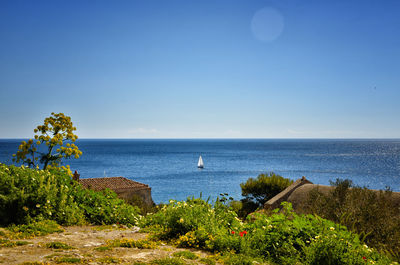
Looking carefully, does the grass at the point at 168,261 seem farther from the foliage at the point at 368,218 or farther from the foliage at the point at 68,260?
the foliage at the point at 368,218

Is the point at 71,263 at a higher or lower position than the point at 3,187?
lower

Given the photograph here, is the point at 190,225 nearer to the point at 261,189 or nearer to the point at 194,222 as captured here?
the point at 194,222

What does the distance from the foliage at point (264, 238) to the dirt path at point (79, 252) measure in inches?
16.1

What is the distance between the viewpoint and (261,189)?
2614 centimetres

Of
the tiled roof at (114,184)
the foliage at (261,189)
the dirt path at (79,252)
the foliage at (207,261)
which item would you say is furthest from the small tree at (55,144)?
the tiled roof at (114,184)

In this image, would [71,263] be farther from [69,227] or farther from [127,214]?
[127,214]

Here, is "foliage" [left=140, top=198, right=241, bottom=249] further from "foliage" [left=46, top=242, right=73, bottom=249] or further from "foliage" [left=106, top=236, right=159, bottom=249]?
"foliage" [left=46, top=242, right=73, bottom=249]

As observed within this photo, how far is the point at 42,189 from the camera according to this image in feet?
21.5

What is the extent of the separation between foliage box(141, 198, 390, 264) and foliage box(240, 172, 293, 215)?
2035cm

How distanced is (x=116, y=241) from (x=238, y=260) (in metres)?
2.24

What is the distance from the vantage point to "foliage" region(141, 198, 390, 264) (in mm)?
4367

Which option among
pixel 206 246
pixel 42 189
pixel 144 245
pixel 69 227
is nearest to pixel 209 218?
pixel 206 246

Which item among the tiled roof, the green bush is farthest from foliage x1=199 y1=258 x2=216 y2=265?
the tiled roof

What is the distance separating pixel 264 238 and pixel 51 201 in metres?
4.73
